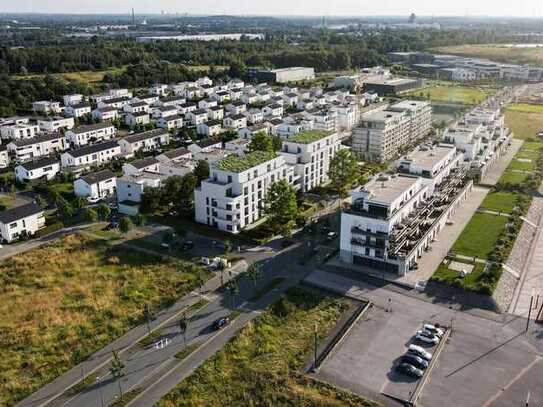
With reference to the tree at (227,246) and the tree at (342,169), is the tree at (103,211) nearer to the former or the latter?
the tree at (227,246)

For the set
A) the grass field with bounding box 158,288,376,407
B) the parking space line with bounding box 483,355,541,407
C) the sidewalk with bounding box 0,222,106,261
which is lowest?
Result: the parking space line with bounding box 483,355,541,407

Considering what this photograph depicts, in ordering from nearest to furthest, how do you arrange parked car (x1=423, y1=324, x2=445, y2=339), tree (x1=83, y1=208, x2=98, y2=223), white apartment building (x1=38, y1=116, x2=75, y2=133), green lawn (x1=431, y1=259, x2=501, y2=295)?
parked car (x1=423, y1=324, x2=445, y2=339)
green lawn (x1=431, y1=259, x2=501, y2=295)
tree (x1=83, y1=208, x2=98, y2=223)
white apartment building (x1=38, y1=116, x2=75, y2=133)

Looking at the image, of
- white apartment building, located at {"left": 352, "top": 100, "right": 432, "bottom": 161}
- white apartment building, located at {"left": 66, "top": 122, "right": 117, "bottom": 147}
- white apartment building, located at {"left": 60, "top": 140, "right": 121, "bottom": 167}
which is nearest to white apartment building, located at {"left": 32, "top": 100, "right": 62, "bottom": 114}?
white apartment building, located at {"left": 66, "top": 122, "right": 117, "bottom": 147}

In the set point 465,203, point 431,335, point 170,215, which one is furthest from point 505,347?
point 170,215

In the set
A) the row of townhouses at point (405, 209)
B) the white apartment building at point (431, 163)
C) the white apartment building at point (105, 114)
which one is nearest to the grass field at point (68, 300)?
the row of townhouses at point (405, 209)

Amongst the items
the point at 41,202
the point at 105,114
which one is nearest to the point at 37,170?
the point at 41,202

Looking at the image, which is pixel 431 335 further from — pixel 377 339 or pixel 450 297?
pixel 450 297

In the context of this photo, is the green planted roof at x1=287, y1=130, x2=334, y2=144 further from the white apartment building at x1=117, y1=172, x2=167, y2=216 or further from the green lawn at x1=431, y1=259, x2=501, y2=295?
the green lawn at x1=431, y1=259, x2=501, y2=295
